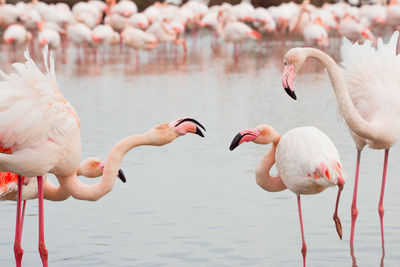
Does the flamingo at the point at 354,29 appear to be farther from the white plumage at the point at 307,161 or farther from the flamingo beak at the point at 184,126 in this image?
the flamingo beak at the point at 184,126

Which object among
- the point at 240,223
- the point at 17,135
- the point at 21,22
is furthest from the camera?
the point at 21,22

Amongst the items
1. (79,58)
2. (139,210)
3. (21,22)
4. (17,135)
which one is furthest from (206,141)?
(21,22)

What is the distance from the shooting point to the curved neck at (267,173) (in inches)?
232

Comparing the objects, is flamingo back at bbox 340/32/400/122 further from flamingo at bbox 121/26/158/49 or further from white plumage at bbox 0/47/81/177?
flamingo at bbox 121/26/158/49

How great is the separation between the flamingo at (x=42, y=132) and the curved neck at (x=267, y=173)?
2.47 ft

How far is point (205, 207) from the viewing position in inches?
272

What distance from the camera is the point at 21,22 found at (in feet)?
86.8

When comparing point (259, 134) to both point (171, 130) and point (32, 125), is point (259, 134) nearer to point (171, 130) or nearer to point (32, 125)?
point (171, 130)

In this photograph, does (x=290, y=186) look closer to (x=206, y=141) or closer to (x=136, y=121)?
(x=206, y=141)

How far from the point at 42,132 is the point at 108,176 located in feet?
1.70

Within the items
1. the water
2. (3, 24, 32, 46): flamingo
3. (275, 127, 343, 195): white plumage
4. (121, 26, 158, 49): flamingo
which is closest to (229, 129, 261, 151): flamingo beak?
(275, 127, 343, 195): white plumage

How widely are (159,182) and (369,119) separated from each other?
248 centimetres

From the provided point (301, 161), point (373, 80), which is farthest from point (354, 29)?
point (301, 161)

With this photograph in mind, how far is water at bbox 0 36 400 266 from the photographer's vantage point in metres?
5.74
